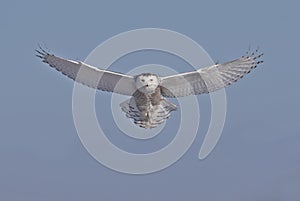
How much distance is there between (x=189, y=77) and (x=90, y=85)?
4.01m

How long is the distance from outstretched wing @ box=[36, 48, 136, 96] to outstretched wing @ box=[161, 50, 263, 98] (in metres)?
1.46

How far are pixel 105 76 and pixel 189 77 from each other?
325 centimetres

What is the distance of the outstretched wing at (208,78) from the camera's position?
4432 inches

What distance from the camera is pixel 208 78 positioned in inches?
4456

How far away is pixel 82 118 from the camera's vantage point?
115 metres

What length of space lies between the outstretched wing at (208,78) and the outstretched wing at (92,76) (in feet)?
4.80

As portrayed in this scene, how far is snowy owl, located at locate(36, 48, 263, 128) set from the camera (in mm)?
111188

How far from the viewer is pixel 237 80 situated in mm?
113188

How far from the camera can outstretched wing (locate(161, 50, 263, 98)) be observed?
4432 inches

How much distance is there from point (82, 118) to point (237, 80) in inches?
250

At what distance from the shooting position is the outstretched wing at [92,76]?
369ft

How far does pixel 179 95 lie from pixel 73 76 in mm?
4227

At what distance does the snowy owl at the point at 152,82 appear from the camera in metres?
111

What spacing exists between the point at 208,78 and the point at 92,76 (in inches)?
177
